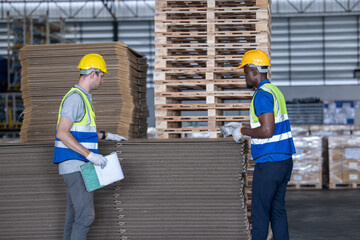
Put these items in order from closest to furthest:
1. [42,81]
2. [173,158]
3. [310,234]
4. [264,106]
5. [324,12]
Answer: [264,106] < [173,158] < [42,81] < [310,234] < [324,12]

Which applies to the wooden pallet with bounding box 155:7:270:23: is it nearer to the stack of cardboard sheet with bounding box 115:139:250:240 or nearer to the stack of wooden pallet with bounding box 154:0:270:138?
the stack of wooden pallet with bounding box 154:0:270:138

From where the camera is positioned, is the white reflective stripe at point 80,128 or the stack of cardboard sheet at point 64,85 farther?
the stack of cardboard sheet at point 64,85

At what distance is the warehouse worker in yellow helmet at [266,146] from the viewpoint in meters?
3.76

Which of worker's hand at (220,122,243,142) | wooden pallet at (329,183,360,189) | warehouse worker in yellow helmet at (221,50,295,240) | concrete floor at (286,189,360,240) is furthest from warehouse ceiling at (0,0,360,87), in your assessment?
warehouse worker in yellow helmet at (221,50,295,240)

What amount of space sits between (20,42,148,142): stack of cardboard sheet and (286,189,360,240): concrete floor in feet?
8.81

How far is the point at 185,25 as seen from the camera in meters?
5.24

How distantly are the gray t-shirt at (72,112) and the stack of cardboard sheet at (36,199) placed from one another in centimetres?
80

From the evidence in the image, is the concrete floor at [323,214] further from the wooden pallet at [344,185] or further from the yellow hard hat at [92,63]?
the yellow hard hat at [92,63]

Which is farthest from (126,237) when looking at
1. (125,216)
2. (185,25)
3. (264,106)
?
(185,25)

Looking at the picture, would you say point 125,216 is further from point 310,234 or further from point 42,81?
point 310,234

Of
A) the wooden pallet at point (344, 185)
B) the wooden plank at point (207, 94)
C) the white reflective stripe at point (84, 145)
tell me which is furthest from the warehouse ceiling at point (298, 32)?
the white reflective stripe at point (84, 145)

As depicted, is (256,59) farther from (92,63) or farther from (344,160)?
(344,160)

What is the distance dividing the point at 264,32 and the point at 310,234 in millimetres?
2674

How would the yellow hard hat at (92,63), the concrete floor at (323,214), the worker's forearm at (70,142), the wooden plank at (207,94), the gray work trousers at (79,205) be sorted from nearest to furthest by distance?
the worker's forearm at (70,142), the gray work trousers at (79,205), the yellow hard hat at (92,63), the wooden plank at (207,94), the concrete floor at (323,214)
